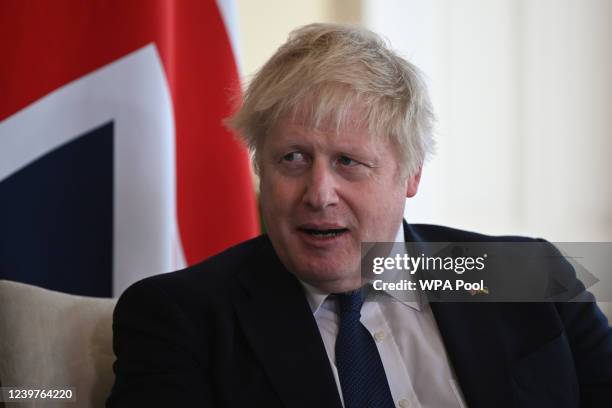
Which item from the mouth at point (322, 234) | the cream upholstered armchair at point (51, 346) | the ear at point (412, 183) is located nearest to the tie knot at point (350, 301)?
the mouth at point (322, 234)

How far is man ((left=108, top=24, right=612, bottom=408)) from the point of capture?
1.32m

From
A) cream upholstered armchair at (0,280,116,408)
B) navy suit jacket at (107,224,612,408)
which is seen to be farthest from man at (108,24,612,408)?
cream upholstered armchair at (0,280,116,408)

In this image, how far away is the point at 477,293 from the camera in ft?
4.98

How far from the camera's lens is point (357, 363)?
1355 mm

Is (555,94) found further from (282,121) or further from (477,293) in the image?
(282,121)

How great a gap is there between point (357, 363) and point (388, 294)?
0.18 meters

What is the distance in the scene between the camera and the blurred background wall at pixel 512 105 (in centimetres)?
273

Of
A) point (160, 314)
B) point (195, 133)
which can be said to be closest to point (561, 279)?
point (160, 314)

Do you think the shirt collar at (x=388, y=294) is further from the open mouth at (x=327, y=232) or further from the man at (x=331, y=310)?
the open mouth at (x=327, y=232)

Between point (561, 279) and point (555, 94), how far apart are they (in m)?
1.39

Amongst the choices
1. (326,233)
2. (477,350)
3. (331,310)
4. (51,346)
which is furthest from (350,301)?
(51,346)

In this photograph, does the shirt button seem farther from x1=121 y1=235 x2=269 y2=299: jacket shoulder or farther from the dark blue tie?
x1=121 y1=235 x2=269 y2=299: jacket shoulder

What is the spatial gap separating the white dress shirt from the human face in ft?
0.22

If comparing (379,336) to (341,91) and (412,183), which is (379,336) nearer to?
(412,183)
